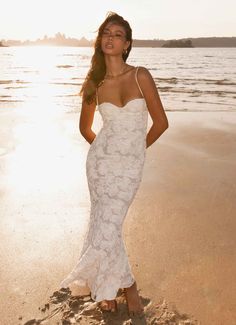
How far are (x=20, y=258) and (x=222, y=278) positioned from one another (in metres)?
1.98

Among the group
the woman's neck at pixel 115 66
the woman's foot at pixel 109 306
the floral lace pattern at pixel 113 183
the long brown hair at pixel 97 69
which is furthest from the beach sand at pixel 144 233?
the woman's neck at pixel 115 66

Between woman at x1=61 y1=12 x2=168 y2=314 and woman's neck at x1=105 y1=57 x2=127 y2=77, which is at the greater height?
woman's neck at x1=105 y1=57 x2=127 y2=77

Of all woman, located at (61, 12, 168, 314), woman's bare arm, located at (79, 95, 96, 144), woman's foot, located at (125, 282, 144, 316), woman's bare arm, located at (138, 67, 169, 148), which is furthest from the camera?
woman's bare arm, located at (79, 95, 96, 144)

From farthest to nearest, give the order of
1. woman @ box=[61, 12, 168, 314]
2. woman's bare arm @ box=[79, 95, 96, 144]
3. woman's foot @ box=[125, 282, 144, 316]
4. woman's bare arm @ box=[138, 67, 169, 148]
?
1. woman's bare arm @ box=[79, 95, 96, 144]
2. woman's foot @ box=[125, 282, 144, 316]
3. woman @ box=[61, 12, 168, 314]
4. woman's bare arm @ box=[138, 67, 169, 148]

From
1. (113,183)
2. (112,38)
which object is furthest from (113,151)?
(112,38)

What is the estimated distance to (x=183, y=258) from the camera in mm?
4551

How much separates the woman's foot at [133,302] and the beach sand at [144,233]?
8cm

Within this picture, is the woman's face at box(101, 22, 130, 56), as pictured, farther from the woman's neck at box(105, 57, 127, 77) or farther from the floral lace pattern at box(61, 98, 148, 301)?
the floral lace pattern at box(61, 98, 148, 301)

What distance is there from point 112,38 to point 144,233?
8.09ft

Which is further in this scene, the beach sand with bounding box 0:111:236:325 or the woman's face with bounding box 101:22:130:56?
the beach sand with bounding box 0:111:236:325

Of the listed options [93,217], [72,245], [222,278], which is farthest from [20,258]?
[222,278]

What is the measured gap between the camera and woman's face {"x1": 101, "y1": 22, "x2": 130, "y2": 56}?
3.40 meters

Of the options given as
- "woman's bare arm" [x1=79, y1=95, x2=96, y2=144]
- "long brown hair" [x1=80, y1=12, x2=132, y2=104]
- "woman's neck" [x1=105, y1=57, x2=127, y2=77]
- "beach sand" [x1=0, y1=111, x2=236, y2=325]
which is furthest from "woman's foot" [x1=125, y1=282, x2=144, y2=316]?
"woman's neck" [x1=105, y1=57, x2=127, y2=77]

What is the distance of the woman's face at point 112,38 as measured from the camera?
3.40 metres
